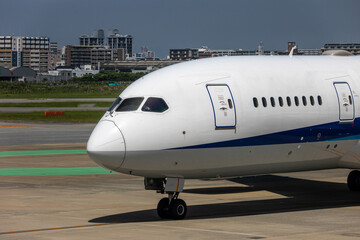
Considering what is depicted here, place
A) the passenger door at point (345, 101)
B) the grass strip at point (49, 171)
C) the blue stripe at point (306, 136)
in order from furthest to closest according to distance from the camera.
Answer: the grass strip at point (49, 171), the passenger door at point (345, 101), the blue stripe at point (306, 136)

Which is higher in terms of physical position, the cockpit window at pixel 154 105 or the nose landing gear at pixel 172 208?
the cockpit window at pixel 154 105

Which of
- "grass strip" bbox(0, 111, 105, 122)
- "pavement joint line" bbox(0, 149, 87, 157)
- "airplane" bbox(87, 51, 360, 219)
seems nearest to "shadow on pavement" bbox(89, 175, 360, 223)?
"airplane" bbox(87, 51, 360, 219)

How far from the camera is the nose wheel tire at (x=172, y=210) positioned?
24.0m

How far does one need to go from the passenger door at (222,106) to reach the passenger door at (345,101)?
4677 mm

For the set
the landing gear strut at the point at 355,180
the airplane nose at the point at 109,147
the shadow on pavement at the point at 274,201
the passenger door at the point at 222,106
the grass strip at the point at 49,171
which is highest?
the passenger door at the point at 222,106

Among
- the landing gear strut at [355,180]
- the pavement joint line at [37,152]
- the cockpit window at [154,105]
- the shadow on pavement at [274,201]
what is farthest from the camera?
the pavement joint line at [37,152]

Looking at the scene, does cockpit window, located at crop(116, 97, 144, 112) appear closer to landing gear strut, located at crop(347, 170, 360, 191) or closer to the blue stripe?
the blue stripe

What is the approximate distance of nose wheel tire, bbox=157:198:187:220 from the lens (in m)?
24.0

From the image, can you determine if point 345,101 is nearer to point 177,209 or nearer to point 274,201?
point 274,201

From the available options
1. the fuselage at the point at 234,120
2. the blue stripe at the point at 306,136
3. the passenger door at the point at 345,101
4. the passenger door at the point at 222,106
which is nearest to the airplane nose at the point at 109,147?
the fuselage at the point at 234,120

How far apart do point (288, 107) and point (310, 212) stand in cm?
353

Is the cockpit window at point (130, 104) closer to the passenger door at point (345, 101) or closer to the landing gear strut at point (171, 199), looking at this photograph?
the landing gear strut at point (171, 199)

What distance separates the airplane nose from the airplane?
3 centimetres

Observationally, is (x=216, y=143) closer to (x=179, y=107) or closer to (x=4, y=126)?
(x=179, y=107)
